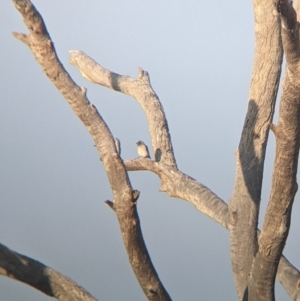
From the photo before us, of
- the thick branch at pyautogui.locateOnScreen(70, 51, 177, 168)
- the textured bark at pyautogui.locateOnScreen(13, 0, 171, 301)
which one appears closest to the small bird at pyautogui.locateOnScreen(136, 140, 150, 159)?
the thick branch at pyautogui.locateOnScreen(70, 51, 177, 168)

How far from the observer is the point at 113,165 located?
71.3 inches

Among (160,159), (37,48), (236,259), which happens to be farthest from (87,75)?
(37,48)

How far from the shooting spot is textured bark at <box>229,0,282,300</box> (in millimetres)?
2209

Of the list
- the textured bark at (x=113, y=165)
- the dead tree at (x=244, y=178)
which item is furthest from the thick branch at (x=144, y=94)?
the textured bark at (x=113, y=165)

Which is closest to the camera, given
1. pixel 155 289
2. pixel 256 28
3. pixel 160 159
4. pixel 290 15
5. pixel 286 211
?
pixel 290 15

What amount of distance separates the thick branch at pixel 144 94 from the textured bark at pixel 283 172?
95 cm

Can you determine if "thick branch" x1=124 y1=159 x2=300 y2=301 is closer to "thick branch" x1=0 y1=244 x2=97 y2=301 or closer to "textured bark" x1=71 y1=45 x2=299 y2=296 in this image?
"textured bark" x1=71 y1=45 x2=299 y2=296

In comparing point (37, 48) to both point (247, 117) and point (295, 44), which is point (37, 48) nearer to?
point (295, 44)

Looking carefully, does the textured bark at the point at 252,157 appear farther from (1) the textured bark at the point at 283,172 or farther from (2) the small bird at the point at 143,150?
(2) the small bird at the point at 143,150

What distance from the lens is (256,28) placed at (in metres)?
2.22

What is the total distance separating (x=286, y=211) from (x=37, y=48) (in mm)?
780

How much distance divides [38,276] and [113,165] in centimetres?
37

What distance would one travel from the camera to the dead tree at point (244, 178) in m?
1.61

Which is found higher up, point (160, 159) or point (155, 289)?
point (160, 159)
